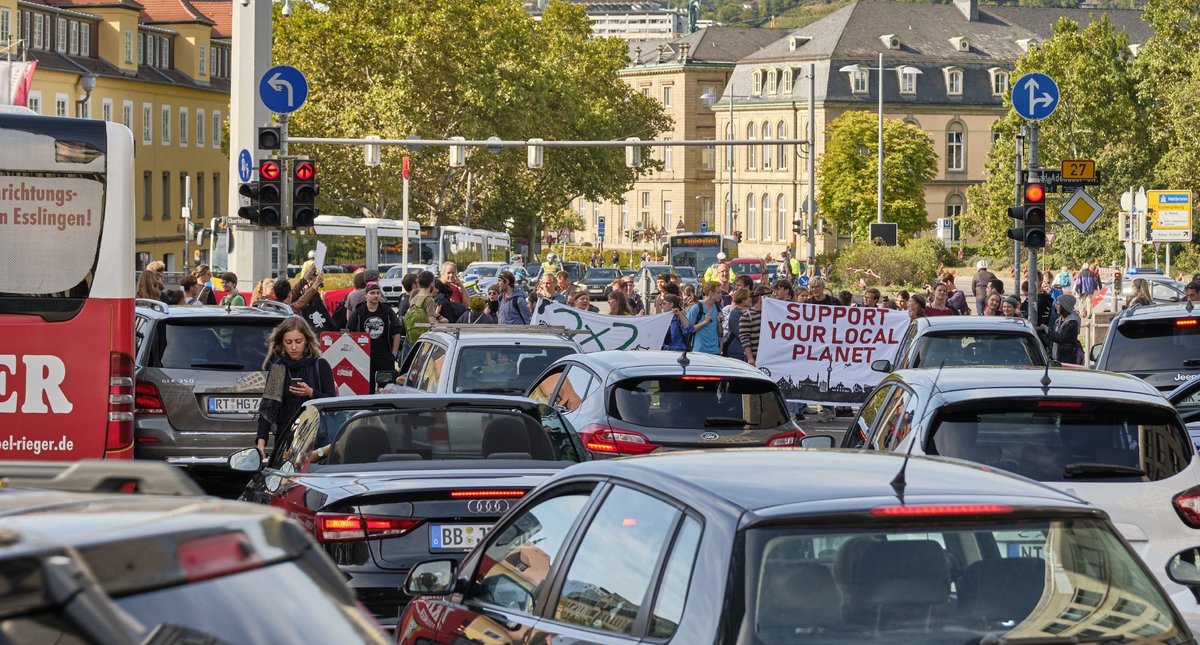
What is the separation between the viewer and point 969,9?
13300 cm

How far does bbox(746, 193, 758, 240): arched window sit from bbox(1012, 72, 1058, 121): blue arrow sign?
109785 mm

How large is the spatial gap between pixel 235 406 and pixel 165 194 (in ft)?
248

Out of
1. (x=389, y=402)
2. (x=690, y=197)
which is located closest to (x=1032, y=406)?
(x=389, y=402)

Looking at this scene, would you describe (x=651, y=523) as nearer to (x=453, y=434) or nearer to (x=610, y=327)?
(x=453, y=434)

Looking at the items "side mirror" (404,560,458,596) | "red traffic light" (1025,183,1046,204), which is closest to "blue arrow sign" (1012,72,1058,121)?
"red traffic light" (1025,183,1046,204)

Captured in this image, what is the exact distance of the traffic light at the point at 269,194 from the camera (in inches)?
1009

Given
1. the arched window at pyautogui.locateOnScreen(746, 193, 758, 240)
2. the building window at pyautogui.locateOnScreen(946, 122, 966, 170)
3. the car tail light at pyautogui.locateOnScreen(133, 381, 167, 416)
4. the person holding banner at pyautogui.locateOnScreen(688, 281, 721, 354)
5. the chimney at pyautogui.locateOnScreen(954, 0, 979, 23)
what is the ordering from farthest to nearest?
the arched window at pyautogui.locateOnScreen(746, 193, 758, 240) < the chimney at pyautogui.locateOnScreen(954, 0, 979, 23) < the building window at pyautogui.locateOnScreen(946, 122, 966, 170) < the person holding banner at pyautogui.locateOnScreen(688, 281, 721, 354) < the car tail light at pyautogui.locateOnScreen(133, 381, 167, 416)

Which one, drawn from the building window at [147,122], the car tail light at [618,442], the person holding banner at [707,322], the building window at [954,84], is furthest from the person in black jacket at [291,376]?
the building window at [954,84]

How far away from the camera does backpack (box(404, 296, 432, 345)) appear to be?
2242 centimetres

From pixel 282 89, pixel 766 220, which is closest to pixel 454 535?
pixel 282 89

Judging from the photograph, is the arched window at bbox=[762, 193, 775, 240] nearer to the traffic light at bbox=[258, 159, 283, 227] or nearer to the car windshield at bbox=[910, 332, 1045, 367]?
the traffic light at bbox=[258, 159, 283, 227]

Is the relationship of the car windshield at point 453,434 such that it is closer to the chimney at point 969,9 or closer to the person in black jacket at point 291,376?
the person in black jacket at point 291,376

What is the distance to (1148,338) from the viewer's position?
16.9 meters

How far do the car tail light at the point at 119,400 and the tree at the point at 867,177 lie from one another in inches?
3720
